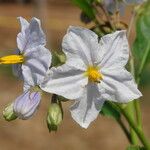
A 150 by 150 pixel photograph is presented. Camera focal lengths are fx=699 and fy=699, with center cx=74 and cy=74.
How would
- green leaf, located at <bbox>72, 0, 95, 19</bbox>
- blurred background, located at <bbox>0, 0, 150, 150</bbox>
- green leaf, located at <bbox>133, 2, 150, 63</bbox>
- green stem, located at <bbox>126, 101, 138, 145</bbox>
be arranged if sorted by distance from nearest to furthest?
green stem, located at <bbox>126, 101, 138, 145</bbox> → green leaf, located at <bbox>72, 0, 95, 19</bbox> → green leaf, located at <bbox>133, 2, 150, 63</bbox> → blurred background, located at <bbox>0, 0, 150, 150</bbox>

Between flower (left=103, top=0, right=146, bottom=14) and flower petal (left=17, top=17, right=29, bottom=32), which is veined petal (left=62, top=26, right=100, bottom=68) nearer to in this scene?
flower petal (left=17, top=17, right=29, bottom=32)

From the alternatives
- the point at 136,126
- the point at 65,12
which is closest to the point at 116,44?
the point at 136,126

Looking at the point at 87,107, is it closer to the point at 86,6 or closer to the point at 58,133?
the point at 86,6

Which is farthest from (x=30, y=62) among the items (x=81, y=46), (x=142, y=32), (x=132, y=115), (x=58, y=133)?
(x=58, y=133)

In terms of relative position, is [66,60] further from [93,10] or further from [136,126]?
[93,10]

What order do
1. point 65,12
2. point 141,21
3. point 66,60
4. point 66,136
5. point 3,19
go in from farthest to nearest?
point 65,12
point 3,19
point 66,136
point 141,21
point 66,60

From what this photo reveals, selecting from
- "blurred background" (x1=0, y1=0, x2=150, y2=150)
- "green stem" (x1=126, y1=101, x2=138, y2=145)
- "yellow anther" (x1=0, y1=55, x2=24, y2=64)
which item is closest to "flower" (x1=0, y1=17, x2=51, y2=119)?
"yellow anther" (x1=0, y1=55, x2=24, y2=64)
